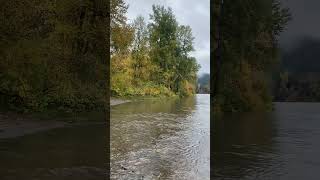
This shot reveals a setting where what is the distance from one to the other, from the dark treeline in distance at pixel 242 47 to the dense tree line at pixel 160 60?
13.8 m

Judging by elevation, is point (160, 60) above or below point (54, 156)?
above

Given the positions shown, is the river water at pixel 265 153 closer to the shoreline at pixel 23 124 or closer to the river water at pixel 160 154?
the river water at pixel 160 154

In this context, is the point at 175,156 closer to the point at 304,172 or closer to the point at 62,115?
the point at 304,172

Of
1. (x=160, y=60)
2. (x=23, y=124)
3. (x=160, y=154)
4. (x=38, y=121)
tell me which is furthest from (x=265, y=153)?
(x=160, y=60)

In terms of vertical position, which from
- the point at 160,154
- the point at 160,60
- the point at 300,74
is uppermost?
the point at 160,60

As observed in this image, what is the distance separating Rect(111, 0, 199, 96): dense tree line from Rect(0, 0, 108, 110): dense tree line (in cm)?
1543

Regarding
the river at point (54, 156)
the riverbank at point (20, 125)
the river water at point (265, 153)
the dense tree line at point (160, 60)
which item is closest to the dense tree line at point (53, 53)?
the riverbank at point (20, 125)

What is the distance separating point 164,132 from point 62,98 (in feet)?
25.1

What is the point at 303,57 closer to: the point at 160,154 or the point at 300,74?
the point at 300,74

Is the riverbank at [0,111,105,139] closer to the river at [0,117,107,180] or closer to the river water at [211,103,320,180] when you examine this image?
the river at [0,117,107,180]

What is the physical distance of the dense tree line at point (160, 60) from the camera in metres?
54.6

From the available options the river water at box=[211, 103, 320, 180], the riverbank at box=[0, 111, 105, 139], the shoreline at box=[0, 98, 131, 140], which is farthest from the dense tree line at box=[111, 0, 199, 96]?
the river water at box=[211, 103, 320, 180]

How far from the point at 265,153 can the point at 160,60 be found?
51.3 metres

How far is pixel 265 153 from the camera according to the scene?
50.1 ft
